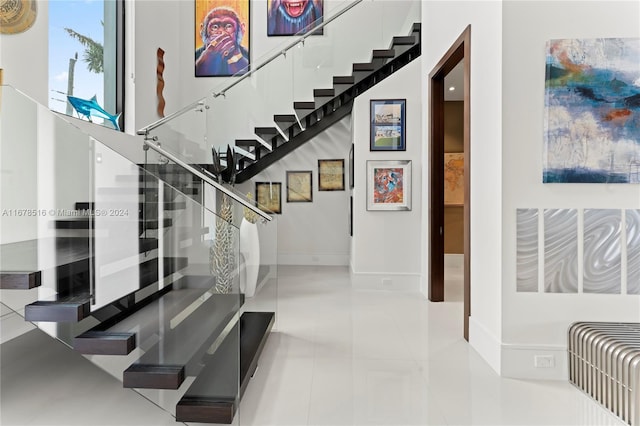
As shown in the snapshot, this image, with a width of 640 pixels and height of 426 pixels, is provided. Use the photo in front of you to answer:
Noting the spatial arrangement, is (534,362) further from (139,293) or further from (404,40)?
(404,40)

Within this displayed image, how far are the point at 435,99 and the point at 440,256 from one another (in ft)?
6.75

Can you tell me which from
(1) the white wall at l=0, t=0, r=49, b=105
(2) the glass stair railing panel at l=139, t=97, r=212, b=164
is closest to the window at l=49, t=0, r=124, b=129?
(1) the white wall at l=0, t=0, r=49, b=105

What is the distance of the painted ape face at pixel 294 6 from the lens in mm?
7539

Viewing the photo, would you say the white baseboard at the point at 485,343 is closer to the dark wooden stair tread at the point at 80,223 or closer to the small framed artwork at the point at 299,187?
the dark wooden stair tread at the point at 80,223

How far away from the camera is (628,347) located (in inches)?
75.2

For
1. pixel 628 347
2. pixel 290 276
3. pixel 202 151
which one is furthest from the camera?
pixel 290 276

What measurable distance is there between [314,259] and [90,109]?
15.1 ft

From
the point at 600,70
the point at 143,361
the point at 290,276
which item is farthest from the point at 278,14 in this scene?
the point at 143,361

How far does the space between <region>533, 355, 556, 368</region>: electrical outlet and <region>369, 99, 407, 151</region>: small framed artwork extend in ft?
11.0

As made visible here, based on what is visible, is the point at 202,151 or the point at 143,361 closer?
the point at 143,361

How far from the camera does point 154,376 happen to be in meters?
1.95

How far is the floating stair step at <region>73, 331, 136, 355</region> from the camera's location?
6.59 ft

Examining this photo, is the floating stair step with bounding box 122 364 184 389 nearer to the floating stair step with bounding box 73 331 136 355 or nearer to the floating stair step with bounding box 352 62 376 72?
the floating stair step with bounding box 73 331 136 355

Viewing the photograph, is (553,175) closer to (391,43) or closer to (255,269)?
(255,269)
